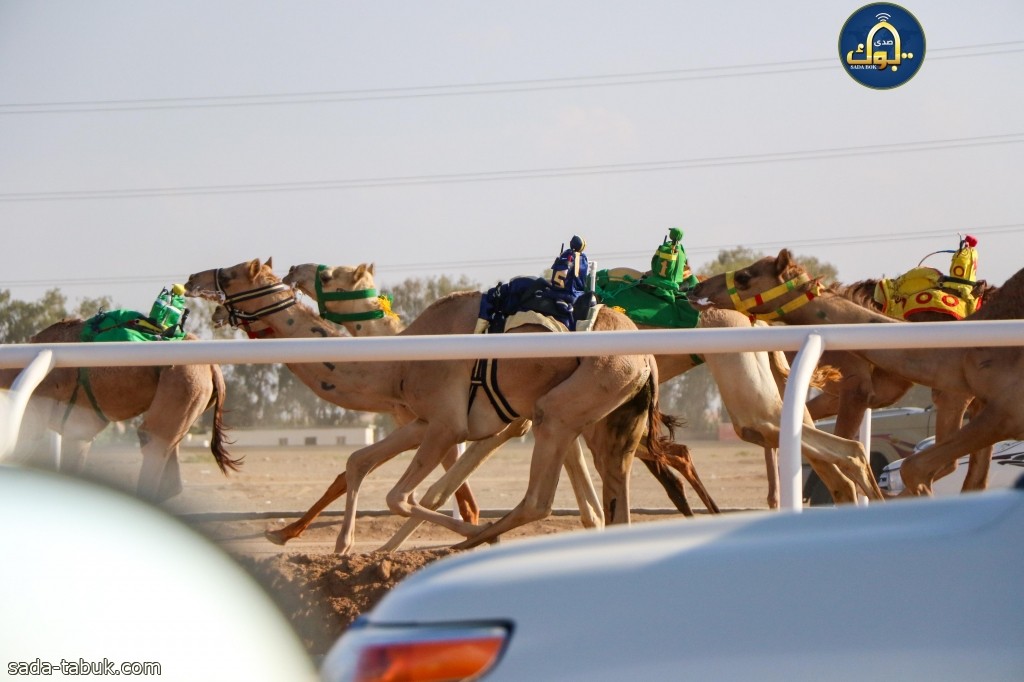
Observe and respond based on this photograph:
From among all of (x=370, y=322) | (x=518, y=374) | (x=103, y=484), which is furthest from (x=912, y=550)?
(x=370, y=322)

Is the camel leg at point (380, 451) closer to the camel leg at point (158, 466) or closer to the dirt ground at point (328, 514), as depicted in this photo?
the dirt ground at point (328, 514)

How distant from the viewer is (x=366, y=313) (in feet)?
31.7

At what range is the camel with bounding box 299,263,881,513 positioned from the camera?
8.74 metres

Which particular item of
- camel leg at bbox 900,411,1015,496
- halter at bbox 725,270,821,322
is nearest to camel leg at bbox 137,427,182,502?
halter at bbox 725,270,821,322

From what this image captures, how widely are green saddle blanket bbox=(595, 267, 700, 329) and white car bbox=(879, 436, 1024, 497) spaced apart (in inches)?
90.2

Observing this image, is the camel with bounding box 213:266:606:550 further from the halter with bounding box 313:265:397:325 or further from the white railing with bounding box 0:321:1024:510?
the white railing with bounding box 0:321:1024:510

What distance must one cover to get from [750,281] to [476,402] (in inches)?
94.3

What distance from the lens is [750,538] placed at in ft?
7.72

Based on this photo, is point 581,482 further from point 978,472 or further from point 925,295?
point 925,295

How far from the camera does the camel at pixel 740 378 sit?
8742 mm

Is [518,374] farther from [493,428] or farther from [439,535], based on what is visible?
[439,535]

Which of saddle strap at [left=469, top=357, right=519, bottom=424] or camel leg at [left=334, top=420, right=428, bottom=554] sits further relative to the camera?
camel leg at [left=334, top=420, right=428, bottom=554]

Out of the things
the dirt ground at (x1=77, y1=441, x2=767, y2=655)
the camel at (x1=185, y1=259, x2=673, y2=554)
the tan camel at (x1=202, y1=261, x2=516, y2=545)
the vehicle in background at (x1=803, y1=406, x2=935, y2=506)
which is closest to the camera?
the dirt ground at (x1=77, y1=441, x2=767, y2=655)

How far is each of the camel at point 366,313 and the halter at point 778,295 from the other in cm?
126
